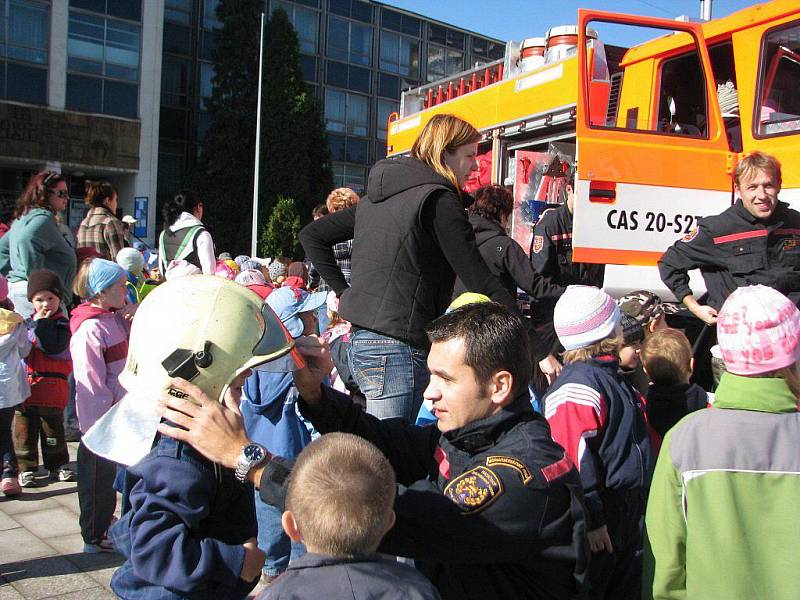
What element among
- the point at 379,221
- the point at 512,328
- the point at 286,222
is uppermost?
the point at 286,222

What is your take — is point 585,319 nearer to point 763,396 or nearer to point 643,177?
point 763,396

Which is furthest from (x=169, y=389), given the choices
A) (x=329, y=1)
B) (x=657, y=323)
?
(x=329, y=1)

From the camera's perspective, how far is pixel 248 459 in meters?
1.92

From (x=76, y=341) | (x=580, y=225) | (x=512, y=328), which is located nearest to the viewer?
(x=512, y=328)

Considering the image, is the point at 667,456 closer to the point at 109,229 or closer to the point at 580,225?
the point at 580,225

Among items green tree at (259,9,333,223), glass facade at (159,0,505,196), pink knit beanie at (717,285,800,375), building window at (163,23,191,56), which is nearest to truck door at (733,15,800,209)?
pink knit beanie at (717,285,800,375)

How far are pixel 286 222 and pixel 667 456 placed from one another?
98.8ft

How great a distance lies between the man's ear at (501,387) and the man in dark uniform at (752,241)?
2745mm

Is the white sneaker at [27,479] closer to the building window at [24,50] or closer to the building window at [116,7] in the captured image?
the building window at [24,50]

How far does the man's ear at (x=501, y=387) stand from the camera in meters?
2.11

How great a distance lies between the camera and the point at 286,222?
31.7m

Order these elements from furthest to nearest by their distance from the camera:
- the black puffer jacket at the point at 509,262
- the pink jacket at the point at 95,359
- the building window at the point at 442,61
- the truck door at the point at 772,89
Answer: the building window at the point at 442,61, the truck door at the point at 772,89, the pink jacket at the point at 95,359, the black puffer jacket at the point at 509,262

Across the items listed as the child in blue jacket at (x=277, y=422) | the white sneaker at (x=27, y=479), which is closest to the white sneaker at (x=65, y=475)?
the white sneaker at (x=27, y=479)

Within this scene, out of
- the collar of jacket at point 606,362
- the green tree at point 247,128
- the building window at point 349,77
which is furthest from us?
the building window at point 349,77
